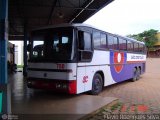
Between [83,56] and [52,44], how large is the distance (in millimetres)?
1188

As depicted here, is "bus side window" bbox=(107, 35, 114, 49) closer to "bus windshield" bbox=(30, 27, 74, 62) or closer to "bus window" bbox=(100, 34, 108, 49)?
"bus window" bbox=(100, 34, 108, 49)

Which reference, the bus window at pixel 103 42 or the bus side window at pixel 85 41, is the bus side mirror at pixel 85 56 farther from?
the bus window at pixel 103 42

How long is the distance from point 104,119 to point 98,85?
4.21m

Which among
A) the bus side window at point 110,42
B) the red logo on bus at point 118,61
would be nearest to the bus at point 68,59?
the bus side window at point 110,42

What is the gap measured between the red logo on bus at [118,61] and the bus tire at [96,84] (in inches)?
78.0

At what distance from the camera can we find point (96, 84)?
35.4 ft

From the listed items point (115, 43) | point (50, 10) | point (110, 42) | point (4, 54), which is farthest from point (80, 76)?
point (50, 10)

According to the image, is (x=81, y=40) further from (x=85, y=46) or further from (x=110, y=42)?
(x=110, y=42)

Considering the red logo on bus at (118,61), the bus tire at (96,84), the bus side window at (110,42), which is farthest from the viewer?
the red logo on bus at (118,61)

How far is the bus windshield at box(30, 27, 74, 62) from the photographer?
9141 millimetres

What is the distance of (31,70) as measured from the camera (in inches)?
392

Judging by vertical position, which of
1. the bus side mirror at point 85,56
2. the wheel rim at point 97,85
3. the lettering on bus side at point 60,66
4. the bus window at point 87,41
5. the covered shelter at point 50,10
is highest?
the covered shelter at point 50,10

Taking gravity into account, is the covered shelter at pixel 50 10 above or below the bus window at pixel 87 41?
above

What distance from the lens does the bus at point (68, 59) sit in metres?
9.07
